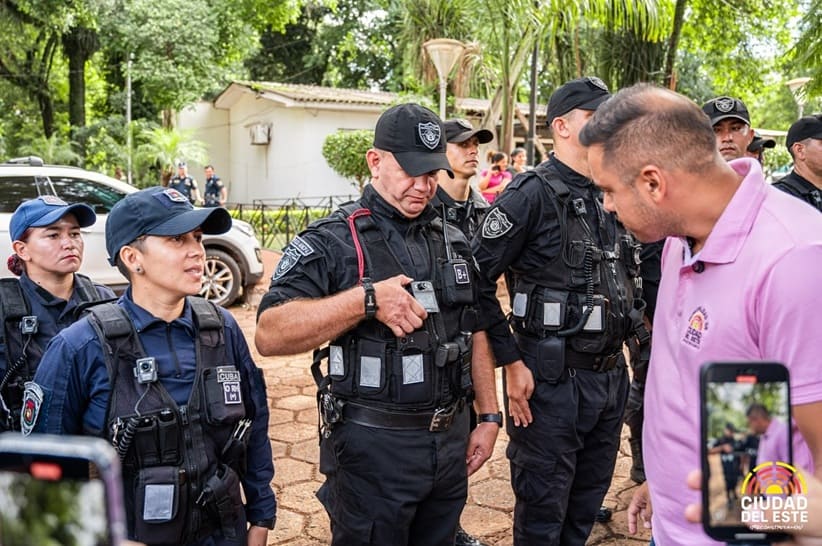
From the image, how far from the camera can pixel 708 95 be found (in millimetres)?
26172

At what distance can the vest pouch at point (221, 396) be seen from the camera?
2.19m

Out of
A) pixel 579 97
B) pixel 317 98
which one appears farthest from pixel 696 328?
pixel 317 98

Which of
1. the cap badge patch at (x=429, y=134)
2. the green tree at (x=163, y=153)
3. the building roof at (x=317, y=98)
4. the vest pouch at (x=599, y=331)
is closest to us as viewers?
the cap badge patch at (x=429, y=134)

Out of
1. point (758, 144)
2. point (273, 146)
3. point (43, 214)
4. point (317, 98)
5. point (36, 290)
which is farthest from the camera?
point (273, 146)

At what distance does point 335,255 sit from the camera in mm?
2459

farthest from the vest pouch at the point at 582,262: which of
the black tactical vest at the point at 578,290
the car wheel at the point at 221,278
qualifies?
the car wheel at the point at 221,278

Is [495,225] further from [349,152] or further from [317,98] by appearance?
[317,98]

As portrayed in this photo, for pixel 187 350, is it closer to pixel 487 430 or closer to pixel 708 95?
pixel 487 430

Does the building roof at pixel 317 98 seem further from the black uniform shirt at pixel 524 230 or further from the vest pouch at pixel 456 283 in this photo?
the vest pouch at pixel 456 283

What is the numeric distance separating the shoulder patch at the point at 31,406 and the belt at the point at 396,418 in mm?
907

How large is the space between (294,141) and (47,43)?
7.62m

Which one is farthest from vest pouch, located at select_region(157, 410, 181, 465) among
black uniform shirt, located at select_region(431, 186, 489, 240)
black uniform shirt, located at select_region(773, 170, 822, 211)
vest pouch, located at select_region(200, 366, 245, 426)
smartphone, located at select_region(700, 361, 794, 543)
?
black uniform shirt, located at select_region(773, 170, 822, 211)

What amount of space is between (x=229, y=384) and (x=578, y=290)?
151 cm

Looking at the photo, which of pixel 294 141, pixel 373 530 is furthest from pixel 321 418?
pixel 294 141
